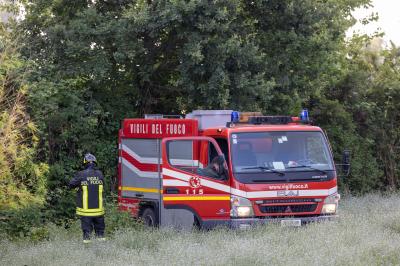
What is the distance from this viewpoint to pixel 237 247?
35.2 ft

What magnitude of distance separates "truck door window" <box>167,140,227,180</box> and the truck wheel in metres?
1.57

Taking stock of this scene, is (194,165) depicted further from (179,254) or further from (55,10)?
(55,10)

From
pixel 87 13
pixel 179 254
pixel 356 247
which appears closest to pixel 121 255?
pixel 179 254

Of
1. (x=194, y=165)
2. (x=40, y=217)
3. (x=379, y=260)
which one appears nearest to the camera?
(x=379, y=260)

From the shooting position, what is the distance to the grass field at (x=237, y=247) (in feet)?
33.4

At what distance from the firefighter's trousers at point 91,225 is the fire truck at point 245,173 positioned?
1.37 metres

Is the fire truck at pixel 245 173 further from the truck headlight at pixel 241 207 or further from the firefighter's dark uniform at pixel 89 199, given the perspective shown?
the firefighter's dark uniform at pixel 89 199

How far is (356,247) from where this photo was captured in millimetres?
11000

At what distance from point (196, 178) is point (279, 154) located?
159cm

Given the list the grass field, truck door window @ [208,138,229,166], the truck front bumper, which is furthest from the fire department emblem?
the grass field

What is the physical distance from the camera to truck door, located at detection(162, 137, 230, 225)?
13477 mm

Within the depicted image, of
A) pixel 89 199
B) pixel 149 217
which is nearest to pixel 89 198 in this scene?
pixel 89 199

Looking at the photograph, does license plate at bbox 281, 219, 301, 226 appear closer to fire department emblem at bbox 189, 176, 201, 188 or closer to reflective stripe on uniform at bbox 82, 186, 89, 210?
fire department emblem at bbox 189, 176, 201, 188

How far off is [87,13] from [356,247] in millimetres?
9854
